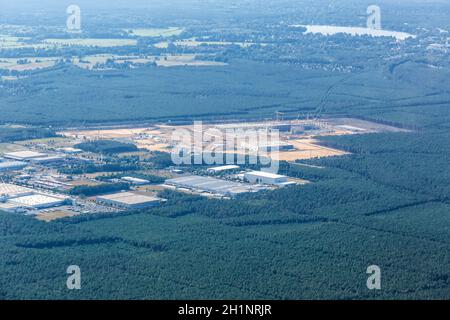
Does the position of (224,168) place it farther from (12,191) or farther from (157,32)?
(157,32)

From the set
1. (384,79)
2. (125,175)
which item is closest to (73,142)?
(125,175)

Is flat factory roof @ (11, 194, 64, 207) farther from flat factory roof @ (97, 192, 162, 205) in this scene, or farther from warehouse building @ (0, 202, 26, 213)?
flat factory roof @ (97, 192, 162, 205)

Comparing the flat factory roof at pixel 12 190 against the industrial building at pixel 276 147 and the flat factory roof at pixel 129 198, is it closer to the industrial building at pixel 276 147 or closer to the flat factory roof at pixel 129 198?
the flat factory roof at pixel 129 198

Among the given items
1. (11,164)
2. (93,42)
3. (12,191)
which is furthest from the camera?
(93,42)

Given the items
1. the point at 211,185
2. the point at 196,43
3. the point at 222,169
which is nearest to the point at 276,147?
the point at 222,169

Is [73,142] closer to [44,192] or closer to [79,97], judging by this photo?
[44,192]

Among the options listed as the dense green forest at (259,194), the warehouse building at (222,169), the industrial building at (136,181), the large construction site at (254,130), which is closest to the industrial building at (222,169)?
the warehouse building at (222,169)
